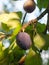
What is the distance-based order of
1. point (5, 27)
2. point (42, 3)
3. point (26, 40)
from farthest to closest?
1. point (42, 3)
2. point (5, 27)
3. point (26, 40)

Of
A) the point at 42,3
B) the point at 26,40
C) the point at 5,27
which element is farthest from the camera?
the point at 42,3

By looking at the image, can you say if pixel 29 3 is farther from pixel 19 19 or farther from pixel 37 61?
pixel 37 61

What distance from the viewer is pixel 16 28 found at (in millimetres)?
993

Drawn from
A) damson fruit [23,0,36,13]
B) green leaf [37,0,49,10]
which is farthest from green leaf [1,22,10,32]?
green leaf [37,0,49,10]

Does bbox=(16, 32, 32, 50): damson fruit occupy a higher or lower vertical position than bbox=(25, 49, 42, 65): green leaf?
higher

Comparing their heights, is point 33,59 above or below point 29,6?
below

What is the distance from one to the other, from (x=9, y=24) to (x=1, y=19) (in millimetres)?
50

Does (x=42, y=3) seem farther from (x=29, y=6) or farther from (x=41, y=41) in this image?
(x=41, y=41)

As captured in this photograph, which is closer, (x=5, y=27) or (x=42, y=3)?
(x=5, y=27)

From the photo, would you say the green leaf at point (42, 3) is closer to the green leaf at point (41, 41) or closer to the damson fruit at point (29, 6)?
the damson fruit at point (29, 6)

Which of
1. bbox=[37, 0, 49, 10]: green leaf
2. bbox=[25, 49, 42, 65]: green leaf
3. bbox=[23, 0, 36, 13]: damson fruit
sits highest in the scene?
bbox=[23, 0, 36, 13]: damson fruit

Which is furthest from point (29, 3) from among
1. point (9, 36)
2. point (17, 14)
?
point (9, 36)

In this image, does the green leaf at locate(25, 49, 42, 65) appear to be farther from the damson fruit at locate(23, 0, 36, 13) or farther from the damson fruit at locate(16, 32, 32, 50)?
the damson fruit at locate(23, 0, 36, 13)

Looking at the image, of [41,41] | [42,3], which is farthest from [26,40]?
[42,3]
